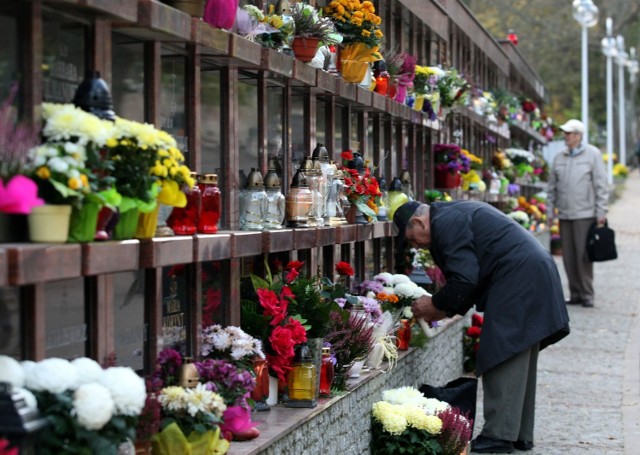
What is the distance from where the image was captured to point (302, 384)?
5.43 m

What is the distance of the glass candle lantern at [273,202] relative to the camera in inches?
222

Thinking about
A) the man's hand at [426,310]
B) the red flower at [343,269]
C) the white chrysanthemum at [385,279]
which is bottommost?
the man's hand at [426,310]

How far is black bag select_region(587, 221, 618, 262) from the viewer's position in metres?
13.3

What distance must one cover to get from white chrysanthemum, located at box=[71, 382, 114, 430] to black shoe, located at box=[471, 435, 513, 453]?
4.20m

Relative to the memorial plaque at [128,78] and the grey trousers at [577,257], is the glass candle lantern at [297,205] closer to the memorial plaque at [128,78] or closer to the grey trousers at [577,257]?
the memorial plaque at [128,78]

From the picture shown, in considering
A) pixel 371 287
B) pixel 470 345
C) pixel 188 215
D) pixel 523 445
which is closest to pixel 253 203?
pixel 188 215

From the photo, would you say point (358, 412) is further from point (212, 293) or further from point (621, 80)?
point (621, 80)

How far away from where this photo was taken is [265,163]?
6090 mm

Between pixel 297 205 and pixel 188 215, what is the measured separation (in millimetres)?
1484

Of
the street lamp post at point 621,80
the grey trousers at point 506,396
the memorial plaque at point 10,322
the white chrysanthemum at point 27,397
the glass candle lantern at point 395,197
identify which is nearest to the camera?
the white chrysanthemum at point 27,397

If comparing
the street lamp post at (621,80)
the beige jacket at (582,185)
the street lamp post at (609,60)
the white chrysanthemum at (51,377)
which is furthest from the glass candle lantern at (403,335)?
the street lamp post at (621,80)

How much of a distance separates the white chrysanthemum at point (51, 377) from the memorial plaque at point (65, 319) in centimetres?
49

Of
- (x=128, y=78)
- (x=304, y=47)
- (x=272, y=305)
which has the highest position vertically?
(x=304, y=47)

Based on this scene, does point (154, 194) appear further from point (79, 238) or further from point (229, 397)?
point (229, 397)
